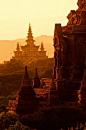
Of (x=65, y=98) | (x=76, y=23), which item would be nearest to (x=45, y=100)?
(x=65, y=98)

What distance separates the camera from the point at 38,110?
3969cm

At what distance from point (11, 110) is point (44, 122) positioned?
6.25 metres

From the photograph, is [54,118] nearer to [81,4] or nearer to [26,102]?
[26,102]

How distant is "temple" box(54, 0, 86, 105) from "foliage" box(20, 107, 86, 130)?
3516 mm

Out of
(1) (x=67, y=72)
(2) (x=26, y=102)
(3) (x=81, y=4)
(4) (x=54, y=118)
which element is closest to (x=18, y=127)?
(4) (x=54, y=118)

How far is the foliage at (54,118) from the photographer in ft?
122

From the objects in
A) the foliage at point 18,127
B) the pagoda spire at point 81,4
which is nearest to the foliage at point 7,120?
the foliage at point 18,127

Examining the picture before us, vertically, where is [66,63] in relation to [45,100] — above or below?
above

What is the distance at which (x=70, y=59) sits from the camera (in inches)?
1770

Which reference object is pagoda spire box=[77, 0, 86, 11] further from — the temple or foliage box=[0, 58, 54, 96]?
foliage box=[0, 58, 54, 96]

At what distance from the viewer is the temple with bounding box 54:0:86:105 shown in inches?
1686

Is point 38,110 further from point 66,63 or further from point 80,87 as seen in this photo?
point 66,63

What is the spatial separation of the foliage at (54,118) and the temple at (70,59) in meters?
3.52

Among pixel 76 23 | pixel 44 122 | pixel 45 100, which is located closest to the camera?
pixel 44 122
